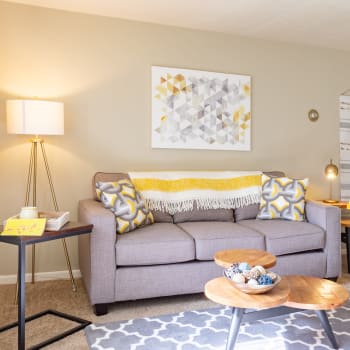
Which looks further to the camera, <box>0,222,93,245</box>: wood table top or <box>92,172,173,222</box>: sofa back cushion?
<box>92,172,173,222</box>: sofa back cushion

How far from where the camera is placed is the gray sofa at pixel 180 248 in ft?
7.75

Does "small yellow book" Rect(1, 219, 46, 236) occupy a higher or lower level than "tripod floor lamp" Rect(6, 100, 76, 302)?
lower

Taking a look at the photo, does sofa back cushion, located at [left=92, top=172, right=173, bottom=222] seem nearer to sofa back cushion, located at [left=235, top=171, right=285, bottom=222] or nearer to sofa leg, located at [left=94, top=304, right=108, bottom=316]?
sofa back cushion, located at [left=235, top=171, right=285, bottom=222]

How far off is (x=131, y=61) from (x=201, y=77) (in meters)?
0.71

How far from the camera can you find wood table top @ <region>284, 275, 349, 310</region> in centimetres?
177

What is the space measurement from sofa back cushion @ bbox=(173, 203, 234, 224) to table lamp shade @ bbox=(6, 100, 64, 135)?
1.24m

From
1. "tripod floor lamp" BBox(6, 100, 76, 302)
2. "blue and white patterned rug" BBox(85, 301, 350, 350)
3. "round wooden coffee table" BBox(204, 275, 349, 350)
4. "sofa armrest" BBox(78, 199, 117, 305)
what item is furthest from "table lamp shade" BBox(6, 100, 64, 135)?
"round wooden coffee table" BBox(204, 275, 349, 350)

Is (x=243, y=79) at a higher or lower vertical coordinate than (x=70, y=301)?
higher

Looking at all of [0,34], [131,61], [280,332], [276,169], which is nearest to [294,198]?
[276,169]

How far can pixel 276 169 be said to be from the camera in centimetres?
388

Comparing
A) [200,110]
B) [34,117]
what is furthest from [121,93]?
[34,117]

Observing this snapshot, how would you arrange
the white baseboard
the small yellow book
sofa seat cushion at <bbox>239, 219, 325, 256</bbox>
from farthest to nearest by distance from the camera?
the white baseboard
sofa seat cushion at <bbox>239, 219, 325, 256</bbox>
the small yellow book

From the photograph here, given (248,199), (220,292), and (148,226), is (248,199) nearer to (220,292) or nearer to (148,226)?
(148,226)

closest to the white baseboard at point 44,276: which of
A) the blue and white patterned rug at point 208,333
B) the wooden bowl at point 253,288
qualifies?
the blue and white patterned rug at point 208,333
